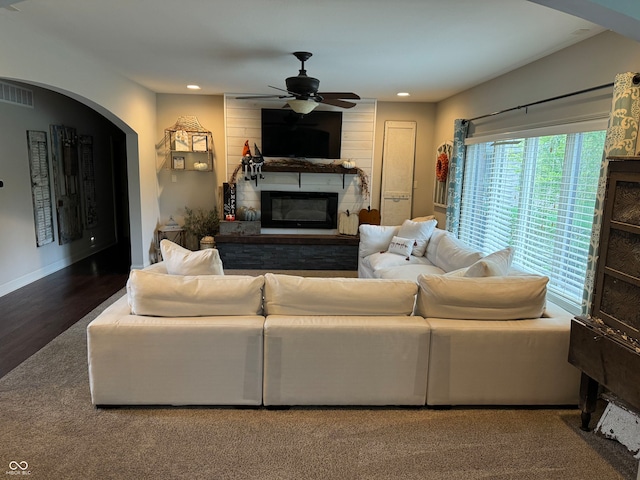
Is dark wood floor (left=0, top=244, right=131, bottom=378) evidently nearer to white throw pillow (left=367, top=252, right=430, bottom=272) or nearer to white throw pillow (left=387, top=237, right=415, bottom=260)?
white throw pillow (left=367, top=252, right=430, bottom=272)

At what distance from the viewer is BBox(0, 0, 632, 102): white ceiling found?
9.26 feet

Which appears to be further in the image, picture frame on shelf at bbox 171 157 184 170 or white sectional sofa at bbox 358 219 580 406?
picture frame on shelf at bbox 171 157 184 170

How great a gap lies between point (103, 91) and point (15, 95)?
111cm

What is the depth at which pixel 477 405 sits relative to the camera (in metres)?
2.68

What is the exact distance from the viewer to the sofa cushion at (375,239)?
5.40 metres

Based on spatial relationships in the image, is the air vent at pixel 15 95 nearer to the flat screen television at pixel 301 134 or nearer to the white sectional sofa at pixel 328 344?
the flat screen television at pixel 301 134

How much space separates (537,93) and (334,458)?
360cm

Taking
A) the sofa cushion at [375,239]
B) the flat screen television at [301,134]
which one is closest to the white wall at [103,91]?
the flat screen television at [301,134]

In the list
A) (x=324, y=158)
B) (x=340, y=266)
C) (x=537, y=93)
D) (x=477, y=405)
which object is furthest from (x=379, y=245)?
(x=477, y=405)

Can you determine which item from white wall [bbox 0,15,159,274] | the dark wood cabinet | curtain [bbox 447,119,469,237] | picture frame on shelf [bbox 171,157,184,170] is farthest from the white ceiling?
picture frame on shelf [bbox 171,157,184,170]

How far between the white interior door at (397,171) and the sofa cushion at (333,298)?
431cm

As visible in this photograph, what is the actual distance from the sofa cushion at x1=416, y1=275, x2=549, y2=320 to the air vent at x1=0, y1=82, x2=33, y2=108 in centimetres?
487

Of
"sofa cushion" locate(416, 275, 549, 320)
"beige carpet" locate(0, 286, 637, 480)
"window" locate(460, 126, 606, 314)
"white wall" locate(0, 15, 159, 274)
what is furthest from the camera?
"window" locate(460, 126, 606, 314)

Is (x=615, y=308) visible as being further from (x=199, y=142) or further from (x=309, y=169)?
(x=199, y=142)
